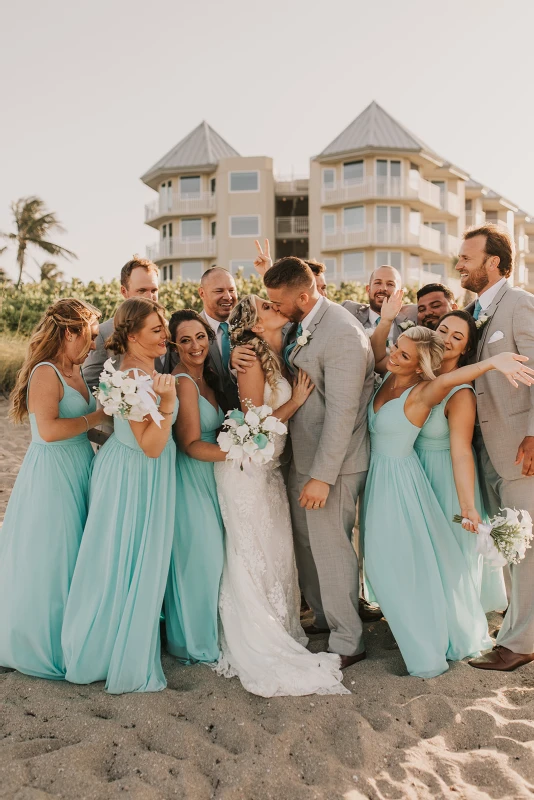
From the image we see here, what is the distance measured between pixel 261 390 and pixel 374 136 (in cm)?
3644

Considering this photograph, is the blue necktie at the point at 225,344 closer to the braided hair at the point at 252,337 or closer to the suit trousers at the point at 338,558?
the braided hair at the point at 252,337

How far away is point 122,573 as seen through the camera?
13.4 ft

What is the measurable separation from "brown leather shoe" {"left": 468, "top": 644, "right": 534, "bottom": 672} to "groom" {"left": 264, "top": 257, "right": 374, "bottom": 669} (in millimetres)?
728

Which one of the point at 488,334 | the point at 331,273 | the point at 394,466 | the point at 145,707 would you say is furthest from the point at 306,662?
the point at 331,273

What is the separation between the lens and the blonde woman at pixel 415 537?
169 inches

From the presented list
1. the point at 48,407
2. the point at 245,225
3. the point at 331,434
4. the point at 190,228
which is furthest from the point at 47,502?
the point at 190,228

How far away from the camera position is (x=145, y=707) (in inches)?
146

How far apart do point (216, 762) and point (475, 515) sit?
6.83 ft

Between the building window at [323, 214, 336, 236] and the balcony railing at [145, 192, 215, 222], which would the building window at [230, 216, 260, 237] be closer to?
the balcony railing at [145, 192, 215, 222]

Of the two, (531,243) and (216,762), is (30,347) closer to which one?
(216,762)

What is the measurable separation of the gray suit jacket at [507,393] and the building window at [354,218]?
35264 millimetres

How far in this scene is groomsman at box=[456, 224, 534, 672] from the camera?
Answer: 4359mm

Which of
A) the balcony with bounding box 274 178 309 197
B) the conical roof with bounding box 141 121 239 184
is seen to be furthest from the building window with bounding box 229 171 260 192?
the balcony with bounding box 274 178 309 197

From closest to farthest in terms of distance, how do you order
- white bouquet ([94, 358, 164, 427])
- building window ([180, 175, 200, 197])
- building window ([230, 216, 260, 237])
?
white bouquet ([94, 358, 164, 427]), building window ([230, 216, 260, 237]), building window ([180, 175, 200, 197])
